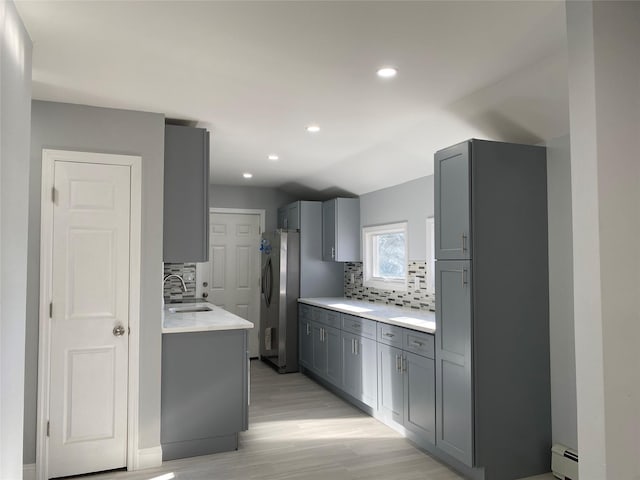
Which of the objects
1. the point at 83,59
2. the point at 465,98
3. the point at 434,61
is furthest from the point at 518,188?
the point at 83,59

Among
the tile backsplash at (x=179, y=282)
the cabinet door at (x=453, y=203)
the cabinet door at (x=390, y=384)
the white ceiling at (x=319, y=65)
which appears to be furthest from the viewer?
the tile backsplash at (x=179, y=282)

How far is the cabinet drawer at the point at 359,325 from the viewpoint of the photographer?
427 centimetres

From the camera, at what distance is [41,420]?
3.07 metres

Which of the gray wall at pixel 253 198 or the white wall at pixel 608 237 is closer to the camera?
the white wall at pixel 608 237

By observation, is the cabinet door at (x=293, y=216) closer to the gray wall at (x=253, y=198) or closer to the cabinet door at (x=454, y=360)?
the gray wall at (x=253, y=198)

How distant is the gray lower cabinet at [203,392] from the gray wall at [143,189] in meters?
0.10

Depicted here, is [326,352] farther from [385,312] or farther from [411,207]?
[411,207]

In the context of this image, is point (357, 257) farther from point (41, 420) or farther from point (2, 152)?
point (2, 152)

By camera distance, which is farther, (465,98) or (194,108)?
(194,108)

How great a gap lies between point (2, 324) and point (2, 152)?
0.62m

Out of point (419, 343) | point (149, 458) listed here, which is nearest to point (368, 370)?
point (419, 343)

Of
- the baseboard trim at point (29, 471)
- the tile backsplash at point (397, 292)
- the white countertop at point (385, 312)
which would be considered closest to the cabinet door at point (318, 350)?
the white countertop at point (385, 312)

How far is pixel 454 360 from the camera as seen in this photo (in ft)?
10.5

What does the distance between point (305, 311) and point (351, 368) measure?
134cm
